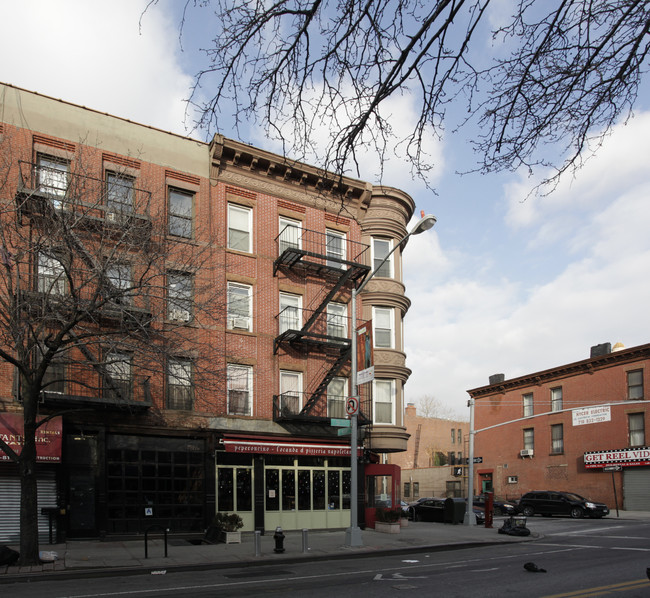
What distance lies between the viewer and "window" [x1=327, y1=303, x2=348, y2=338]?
2677 cm

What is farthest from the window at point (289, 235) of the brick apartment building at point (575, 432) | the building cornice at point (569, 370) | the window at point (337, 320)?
the building cornice at point (569, 370)

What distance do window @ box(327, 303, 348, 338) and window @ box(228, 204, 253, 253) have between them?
436 cm

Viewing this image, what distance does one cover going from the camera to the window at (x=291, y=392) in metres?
24.7

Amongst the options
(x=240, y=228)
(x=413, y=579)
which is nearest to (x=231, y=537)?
(x=413, y=579)

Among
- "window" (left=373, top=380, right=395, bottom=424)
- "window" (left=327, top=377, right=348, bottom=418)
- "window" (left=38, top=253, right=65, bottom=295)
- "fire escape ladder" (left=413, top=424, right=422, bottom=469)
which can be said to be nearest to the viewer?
"window" (left=38, top=253, right=65, bottom=295)

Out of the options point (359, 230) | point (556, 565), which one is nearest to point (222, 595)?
point (556, 565)

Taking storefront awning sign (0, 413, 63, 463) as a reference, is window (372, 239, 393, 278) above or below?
above

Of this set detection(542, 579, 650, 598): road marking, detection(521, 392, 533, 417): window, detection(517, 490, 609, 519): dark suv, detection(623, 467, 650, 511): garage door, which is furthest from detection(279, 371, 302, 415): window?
detection(521, 392, 533, 417): window

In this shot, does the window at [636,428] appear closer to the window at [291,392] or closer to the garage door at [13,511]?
the window at [291,392]

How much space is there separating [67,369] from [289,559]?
9206 mm

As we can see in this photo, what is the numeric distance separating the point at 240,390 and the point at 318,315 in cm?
451

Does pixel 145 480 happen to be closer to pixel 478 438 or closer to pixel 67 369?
pixel 67 369

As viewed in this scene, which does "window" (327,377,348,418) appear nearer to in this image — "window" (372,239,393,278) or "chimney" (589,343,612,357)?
"window" (372,239,393,278)

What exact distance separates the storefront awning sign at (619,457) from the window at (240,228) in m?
28.0
